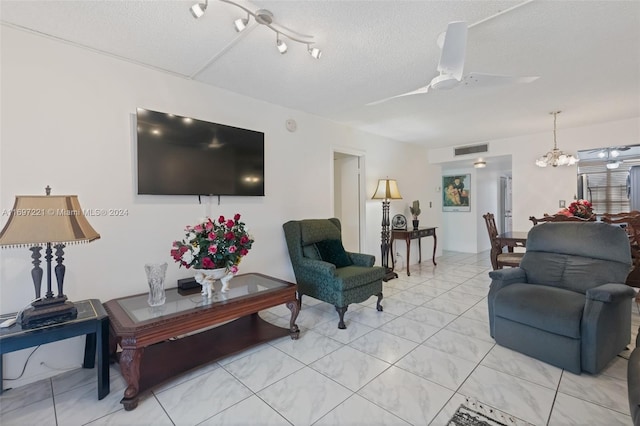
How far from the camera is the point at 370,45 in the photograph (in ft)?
7.19

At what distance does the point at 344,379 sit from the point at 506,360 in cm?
128

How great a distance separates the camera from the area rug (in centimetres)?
158

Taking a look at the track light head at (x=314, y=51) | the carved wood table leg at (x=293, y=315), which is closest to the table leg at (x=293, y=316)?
the carved wood table leg at (x=293, y=315)

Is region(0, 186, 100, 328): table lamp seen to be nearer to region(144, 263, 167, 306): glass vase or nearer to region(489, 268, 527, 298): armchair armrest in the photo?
region(144, 263, 167, 306): glass vase

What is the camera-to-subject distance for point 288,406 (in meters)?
1.75

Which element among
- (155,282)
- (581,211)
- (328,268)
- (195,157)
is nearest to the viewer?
(155,282)

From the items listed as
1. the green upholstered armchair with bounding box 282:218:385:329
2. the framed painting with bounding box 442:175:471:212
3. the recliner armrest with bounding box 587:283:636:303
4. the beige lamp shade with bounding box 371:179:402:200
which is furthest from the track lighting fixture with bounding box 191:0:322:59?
the framed painting with bounding box 442:175:471:212

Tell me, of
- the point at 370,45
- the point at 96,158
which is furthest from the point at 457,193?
the point at 96,158

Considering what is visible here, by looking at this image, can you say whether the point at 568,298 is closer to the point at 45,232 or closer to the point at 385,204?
the point at 385,204

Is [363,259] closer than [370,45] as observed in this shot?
No

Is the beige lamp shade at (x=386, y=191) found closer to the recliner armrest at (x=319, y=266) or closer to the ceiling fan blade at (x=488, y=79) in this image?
the recliner armrest at (x=319, y=266)

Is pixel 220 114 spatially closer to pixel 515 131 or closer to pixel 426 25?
pixel 426 25

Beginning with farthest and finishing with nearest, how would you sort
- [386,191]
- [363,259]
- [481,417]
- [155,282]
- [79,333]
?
[386,191] → [363,259] → [155,282] → [79,333] → [481,417]

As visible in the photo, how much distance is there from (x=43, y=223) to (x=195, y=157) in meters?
1.27
